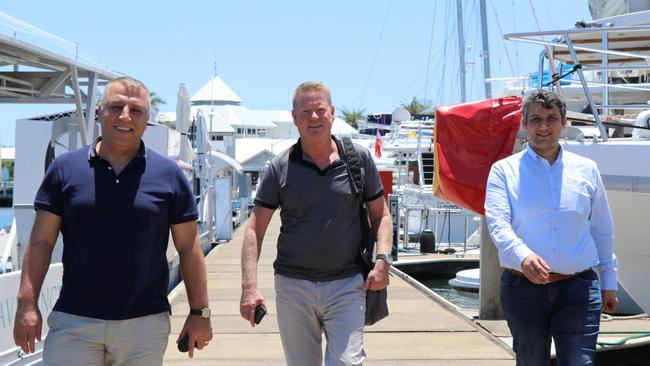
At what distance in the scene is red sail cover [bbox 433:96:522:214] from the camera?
809cm

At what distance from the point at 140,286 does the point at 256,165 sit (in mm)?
61079

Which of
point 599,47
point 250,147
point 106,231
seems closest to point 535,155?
point 106,231

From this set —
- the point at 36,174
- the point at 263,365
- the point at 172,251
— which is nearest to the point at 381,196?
the point at 263,365

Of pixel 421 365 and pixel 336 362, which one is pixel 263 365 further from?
pixel 336 362

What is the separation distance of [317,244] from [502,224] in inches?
36.4

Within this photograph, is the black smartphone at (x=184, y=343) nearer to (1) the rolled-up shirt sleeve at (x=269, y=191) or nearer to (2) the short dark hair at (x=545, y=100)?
(1) the rolled-up shirt sleeve at (x=269, y=191)

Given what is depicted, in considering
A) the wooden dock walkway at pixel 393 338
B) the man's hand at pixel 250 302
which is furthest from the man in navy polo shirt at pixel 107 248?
the wooden dock walkway at pixel 393 338

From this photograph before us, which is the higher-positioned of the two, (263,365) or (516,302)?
(516,302)

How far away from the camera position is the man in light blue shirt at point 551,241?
4430mm

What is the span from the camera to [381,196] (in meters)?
4.76

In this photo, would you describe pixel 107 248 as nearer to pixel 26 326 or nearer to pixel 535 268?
pixel 26 326

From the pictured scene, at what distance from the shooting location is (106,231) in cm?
382

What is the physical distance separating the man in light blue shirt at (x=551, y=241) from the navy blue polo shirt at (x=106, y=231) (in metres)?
1.70

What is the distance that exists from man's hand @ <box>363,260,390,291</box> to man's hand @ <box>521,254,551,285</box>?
2.36ft
